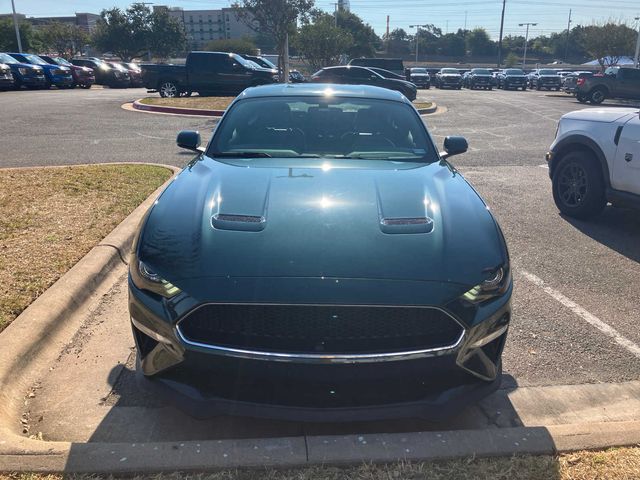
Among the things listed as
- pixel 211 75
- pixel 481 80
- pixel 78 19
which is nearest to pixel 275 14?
pixel 211 75

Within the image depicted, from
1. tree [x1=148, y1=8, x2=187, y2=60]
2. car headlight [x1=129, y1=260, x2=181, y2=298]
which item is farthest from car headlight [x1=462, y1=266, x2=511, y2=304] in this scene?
tree [x1=148, y1=8, x2=187, y2=60]

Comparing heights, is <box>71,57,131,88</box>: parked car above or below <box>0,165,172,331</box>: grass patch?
above

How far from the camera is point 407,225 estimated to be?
112 inches

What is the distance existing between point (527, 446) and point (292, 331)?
1224 millimetres

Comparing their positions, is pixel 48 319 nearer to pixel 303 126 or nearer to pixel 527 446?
pixel 303 126

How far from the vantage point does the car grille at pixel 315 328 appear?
2.41m

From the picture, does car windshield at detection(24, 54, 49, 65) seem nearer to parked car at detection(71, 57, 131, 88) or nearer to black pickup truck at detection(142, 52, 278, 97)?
parked car at detection(71, 57, 131, 88)

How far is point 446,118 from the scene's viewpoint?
18.0m

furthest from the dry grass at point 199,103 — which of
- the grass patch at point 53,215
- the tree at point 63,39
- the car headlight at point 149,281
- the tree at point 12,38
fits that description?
the tree at point 63,39

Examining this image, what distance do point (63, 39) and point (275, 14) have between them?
2614 inches

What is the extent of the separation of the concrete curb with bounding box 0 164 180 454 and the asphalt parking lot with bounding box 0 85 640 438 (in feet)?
1.37

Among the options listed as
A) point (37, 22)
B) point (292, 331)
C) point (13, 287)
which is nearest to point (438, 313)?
point (292, 331)

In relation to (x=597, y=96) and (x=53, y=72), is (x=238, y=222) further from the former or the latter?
(x=53, y=72)

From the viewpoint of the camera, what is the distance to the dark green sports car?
240cm
